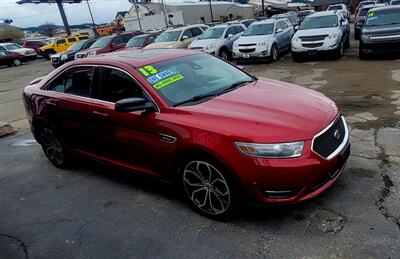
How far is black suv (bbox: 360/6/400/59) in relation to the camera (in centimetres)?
1252

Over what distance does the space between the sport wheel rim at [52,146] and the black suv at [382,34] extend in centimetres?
1082

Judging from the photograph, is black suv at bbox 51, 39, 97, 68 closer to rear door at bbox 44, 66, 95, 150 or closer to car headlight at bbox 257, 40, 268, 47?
car headlight at bbox 257, 40, 268, 47

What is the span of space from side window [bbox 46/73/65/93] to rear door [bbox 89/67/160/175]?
3.18 feet

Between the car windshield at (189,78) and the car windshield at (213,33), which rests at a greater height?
the car windshield at (189,78)

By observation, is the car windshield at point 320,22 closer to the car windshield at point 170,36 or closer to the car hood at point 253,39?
the car hood at point 253,39

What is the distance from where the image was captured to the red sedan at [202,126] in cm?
341

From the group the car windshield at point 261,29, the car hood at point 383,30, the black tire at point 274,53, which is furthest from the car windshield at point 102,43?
the car hood at point 383,30

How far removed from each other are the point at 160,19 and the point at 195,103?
2158 inches

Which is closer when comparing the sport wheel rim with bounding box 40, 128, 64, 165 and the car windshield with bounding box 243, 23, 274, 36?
the sport wheel rim with bounding box 40, 128, 64, 165

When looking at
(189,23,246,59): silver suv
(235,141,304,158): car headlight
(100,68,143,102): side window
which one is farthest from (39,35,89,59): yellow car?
(235,141,304,158): car headlight

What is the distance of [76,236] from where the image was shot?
13.0 feet

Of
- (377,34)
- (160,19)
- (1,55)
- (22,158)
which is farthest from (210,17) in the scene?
(22,158)

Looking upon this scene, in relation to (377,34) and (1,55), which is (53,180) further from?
(1,55)

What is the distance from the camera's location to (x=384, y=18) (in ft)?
44.2
